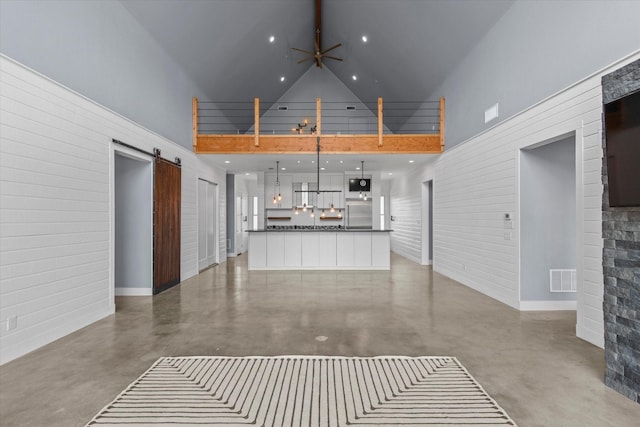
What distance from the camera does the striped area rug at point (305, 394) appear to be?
212 cm

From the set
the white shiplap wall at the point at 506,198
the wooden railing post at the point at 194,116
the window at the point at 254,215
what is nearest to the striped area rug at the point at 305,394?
the white shiplap wall at the point at 506,198

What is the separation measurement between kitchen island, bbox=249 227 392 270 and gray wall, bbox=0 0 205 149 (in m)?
3.17

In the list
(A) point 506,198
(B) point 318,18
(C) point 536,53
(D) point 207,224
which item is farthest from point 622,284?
(B) point 318,18

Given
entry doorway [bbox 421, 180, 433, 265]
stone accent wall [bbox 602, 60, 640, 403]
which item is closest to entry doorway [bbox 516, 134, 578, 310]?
stone accent wall [bbox 602, 60, 640, 403]

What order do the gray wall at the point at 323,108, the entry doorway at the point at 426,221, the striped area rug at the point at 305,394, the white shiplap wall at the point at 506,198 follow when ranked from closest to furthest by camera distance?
the striped area rug at the point at 305,394, the white shiplap wall at the point at 506,198, the entry doorway at the point at 426,221, the gray wall at the point at 323,108

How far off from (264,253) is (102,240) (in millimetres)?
4093

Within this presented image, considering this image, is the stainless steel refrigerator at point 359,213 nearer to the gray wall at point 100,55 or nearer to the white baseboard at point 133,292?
the gray wall at point 100,55

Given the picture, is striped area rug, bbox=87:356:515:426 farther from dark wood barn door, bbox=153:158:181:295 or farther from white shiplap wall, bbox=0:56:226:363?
dark wood barn door, bbox=153:158:181:295

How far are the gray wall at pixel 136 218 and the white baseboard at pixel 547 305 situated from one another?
230 inches

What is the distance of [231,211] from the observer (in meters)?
10.8

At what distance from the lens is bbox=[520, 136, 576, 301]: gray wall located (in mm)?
4676

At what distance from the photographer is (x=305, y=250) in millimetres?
8117

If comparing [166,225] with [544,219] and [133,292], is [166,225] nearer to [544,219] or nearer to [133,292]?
[133,292]

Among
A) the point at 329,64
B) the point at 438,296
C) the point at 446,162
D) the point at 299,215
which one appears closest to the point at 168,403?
the point at 438,296
